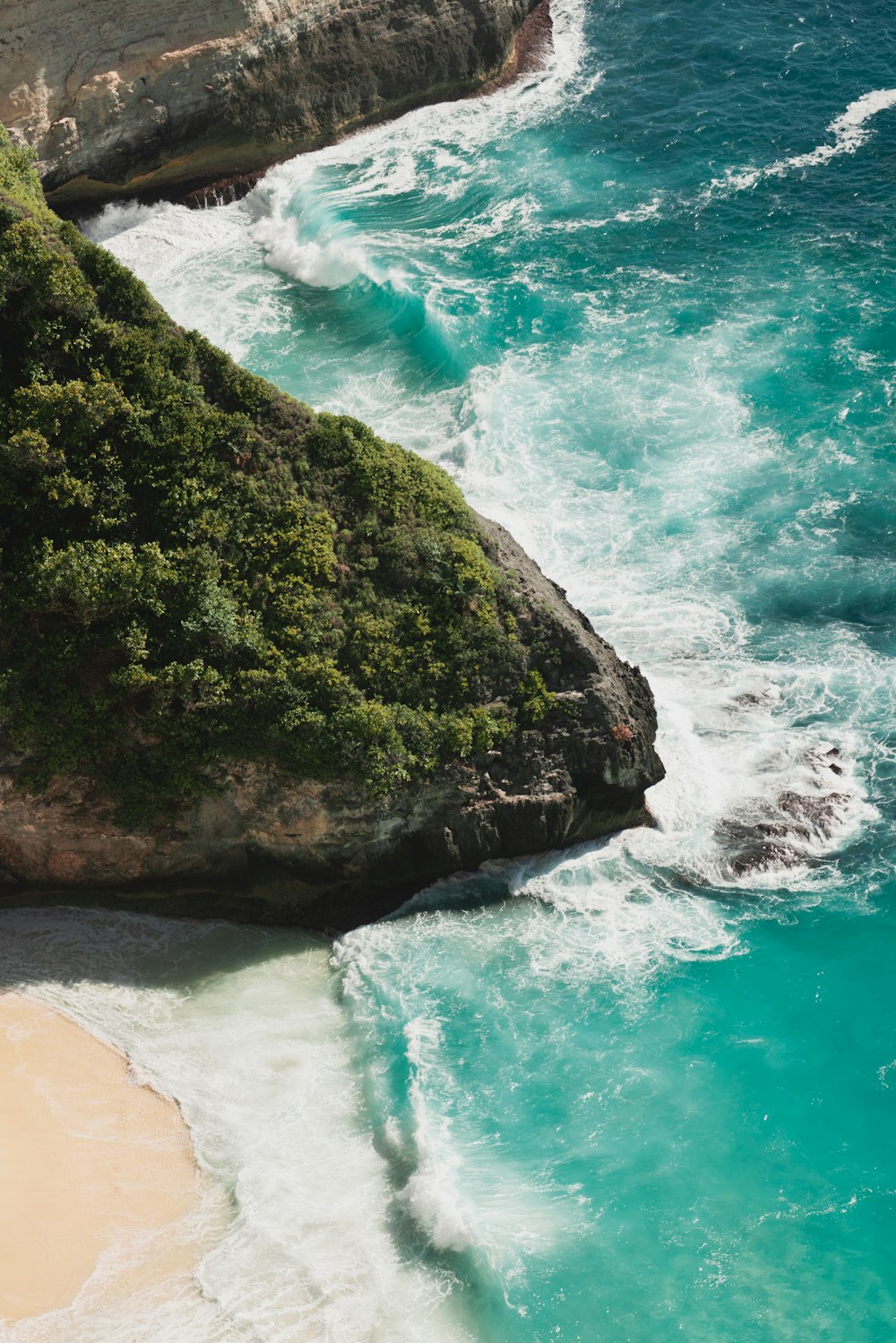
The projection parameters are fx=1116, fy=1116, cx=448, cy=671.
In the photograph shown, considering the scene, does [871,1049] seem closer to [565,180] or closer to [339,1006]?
[339,1006]

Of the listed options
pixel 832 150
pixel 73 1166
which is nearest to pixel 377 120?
pixel 832 150

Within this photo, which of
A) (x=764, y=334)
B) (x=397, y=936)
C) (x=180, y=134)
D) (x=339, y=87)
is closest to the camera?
(x=397, y=936)

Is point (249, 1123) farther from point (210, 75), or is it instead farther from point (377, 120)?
point (377, 120)

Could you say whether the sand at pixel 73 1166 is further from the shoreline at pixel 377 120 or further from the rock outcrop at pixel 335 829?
the shoreline at pixel 377 120

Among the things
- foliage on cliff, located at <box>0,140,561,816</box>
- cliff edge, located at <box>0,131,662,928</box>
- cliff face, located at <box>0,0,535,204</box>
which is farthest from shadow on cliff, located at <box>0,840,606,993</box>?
cliff face, located at <box>0,0,535,204</box>

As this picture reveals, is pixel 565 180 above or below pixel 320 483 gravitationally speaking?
above

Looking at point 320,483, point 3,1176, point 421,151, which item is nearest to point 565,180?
point 421,151
